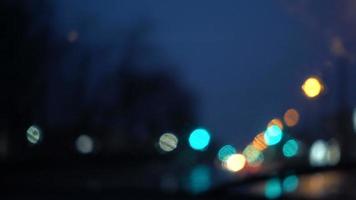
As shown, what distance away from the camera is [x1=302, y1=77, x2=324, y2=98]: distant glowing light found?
9727 millimetres

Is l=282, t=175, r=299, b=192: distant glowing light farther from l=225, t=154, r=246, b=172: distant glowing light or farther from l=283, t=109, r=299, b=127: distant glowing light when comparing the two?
l=225, t=154, r=246, b=172: distant glowing light

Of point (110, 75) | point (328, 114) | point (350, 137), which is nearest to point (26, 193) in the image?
point (328, 114)

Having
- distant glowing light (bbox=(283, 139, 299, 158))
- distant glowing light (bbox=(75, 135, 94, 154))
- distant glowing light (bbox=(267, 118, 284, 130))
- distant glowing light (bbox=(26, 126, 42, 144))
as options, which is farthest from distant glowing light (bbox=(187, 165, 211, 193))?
distant glowing light (bbox=(75, 135, 94, 154))

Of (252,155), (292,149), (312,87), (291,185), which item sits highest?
(252,155)

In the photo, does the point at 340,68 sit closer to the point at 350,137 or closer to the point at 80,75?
the point at 350,137

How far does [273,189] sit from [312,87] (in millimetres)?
1192

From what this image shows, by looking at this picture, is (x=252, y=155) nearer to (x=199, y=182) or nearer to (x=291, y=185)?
(x=199, y=182)

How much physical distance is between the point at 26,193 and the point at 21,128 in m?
4.91

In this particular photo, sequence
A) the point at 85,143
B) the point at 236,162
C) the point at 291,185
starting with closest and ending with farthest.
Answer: the point at 291,185
the point at 85,143
the point at 236,162

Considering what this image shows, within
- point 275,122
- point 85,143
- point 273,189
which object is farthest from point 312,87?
point 85,143

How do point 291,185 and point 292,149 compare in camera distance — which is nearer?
point 291,185

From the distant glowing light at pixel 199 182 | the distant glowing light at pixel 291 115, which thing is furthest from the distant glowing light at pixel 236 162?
the distant glowing light at pixel 291 115

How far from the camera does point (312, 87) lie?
32.1 ft

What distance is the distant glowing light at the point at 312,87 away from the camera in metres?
9.73
